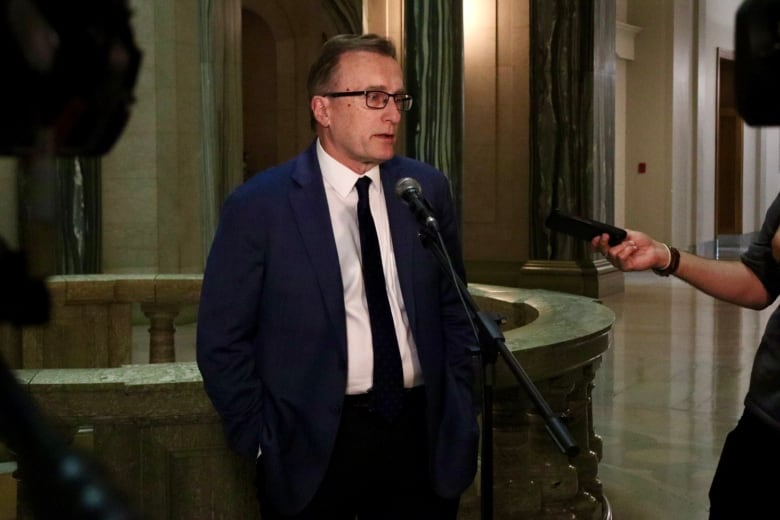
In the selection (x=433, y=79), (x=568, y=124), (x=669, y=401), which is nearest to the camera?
(x=669, y=401)

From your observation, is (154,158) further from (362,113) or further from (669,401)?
(362,113)

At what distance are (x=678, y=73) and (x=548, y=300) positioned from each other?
15.1 meters

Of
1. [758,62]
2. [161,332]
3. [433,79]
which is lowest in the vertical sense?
[161,332]

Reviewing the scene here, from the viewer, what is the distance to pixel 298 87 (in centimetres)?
1864

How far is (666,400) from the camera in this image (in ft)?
24.9

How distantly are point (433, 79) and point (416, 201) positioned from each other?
6.05 m

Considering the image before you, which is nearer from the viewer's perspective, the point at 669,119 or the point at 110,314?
the point at 110,314

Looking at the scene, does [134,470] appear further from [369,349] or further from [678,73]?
[678,73]

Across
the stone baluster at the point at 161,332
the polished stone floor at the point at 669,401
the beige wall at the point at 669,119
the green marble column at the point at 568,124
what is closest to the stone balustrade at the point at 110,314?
the stone baluster at the point at 161,332

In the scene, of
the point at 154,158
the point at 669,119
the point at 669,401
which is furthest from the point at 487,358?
the point at 669,119

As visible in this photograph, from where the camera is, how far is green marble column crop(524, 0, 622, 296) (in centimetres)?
1340

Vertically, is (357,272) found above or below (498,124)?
below

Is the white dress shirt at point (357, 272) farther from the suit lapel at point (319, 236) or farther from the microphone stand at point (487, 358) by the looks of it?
the microphone stand at point (487, 358)

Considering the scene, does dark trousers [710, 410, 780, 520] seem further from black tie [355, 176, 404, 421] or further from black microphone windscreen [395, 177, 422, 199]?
black microphone windscreen [395, 177, 422, 199]
